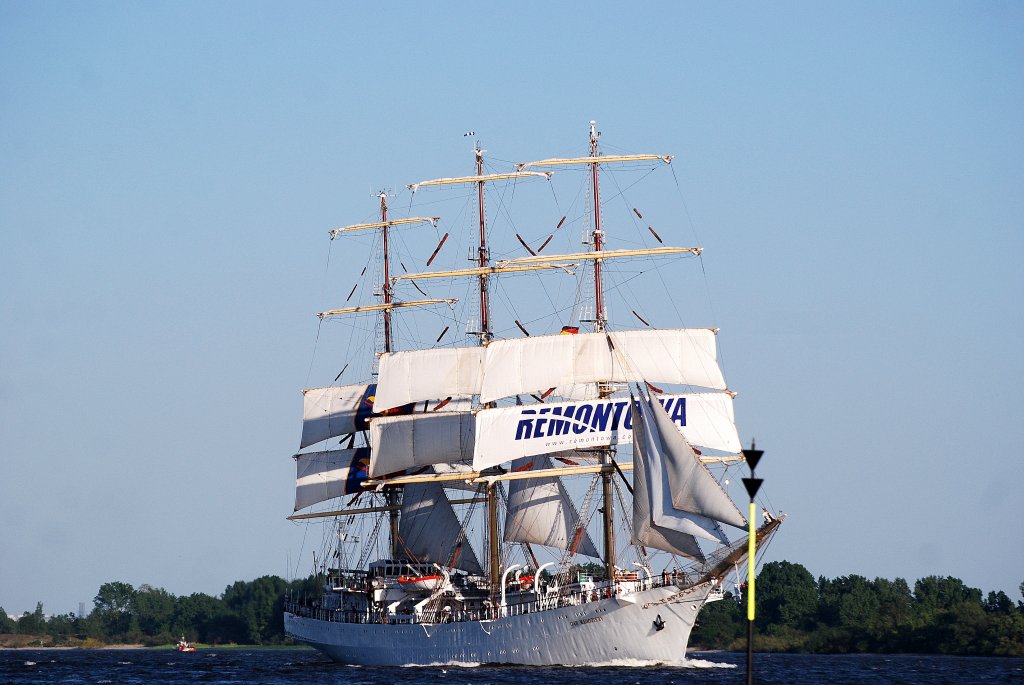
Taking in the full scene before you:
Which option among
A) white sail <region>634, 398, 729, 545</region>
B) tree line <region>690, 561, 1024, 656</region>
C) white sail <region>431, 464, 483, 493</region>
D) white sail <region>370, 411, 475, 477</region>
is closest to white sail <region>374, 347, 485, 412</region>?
white sail <region>370, 411, 475, 477</region>

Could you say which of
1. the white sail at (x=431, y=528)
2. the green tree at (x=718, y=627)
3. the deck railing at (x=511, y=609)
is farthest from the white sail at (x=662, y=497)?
the green tree at (x=718, y=627)

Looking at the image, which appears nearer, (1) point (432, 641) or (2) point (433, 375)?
(1) point (432, 641)

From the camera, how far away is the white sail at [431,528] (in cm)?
11456

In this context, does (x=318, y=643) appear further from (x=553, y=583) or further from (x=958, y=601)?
(x=958, y=601)

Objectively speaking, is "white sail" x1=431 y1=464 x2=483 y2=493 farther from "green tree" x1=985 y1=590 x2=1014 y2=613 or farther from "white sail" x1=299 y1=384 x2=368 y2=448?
"green tree" x1=985 y1=590 x2=1014 y2=613

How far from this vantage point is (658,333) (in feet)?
328

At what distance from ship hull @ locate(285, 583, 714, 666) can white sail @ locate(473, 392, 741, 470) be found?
10560 millimetres

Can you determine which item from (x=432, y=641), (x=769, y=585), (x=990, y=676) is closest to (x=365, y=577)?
(x=432, y=641)

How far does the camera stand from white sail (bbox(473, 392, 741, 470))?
97688 mm

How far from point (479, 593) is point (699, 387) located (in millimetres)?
19820

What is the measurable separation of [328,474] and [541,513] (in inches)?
937

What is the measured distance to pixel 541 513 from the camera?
345 feet

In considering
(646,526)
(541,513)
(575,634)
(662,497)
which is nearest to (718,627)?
(541,513)

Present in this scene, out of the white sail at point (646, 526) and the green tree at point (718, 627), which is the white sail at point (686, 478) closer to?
the white sail at point (646, 526)
